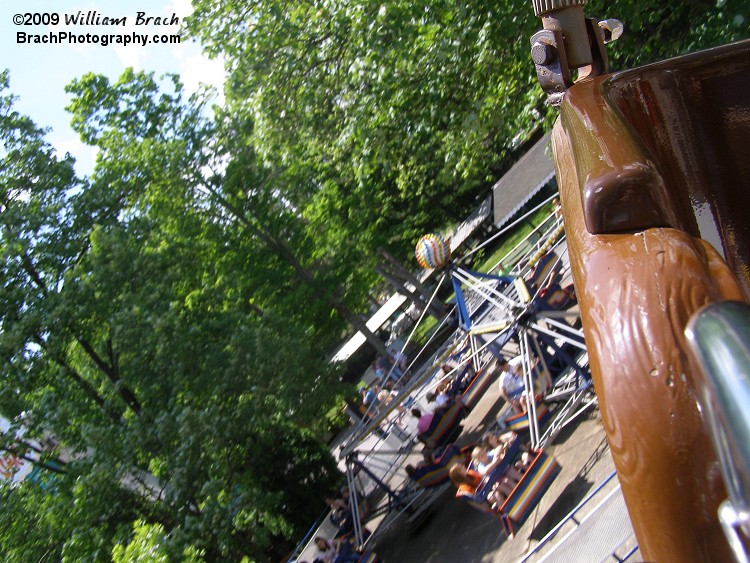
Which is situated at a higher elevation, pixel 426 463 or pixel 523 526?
pixel 523 526

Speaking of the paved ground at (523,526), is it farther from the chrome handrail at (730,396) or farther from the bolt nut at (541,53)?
the chrome handrail at (730,396)

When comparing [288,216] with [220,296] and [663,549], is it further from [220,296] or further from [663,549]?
[663,549]

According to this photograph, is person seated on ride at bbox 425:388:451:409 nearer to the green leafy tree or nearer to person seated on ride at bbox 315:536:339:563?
the green leafy tree

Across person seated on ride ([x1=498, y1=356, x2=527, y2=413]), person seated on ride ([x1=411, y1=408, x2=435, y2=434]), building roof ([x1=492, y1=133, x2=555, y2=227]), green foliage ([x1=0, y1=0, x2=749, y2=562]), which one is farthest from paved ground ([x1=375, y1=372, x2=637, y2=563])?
building roof ([x1=492, y1=133, x2=555, y2=227])

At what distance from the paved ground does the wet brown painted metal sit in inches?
281

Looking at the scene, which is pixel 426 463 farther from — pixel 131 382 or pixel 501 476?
pixel 131 382

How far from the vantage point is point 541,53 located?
82.6 inches

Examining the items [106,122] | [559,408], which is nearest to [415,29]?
[559,408]

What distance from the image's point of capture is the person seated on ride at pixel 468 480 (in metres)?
11.1

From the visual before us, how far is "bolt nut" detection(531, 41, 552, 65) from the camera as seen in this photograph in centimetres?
209

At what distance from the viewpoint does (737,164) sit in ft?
6.53

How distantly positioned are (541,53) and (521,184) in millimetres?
Answer: 30225

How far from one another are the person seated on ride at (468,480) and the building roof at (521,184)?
18.6 m

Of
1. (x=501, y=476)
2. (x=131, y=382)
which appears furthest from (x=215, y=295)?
(x=501, y=476)
